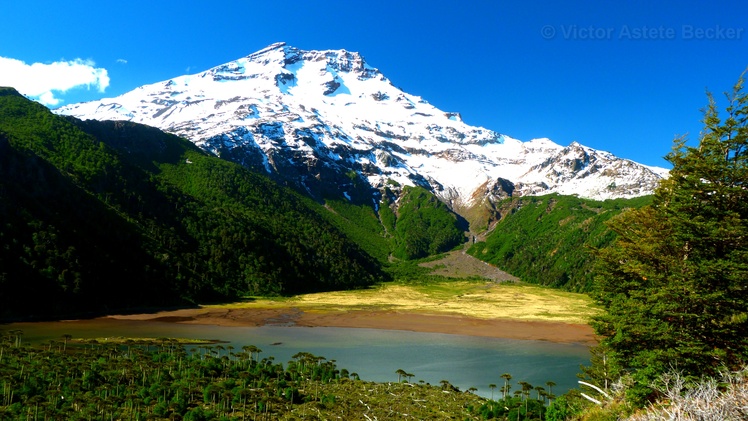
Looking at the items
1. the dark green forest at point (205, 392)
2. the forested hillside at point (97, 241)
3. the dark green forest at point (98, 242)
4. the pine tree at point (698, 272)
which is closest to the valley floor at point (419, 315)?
the forested hillside at point (97, 241)

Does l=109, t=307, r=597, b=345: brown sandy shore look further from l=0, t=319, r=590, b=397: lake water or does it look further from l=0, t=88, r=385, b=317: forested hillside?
l=0, t=88, r=385, b=317: forested hillside

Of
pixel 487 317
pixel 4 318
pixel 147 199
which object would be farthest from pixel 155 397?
pixel 147 199

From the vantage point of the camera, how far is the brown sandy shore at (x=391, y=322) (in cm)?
11525

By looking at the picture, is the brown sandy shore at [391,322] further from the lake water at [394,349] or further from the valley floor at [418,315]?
the lake water at [394,349]

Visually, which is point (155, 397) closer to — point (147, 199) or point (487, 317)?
point (487, 317)

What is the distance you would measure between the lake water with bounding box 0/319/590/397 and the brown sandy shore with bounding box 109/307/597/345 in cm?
625

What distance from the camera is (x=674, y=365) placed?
23109mm

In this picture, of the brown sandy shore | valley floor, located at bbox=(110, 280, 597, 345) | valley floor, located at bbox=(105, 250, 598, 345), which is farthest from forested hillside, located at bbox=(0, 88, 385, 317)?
the brown sandy shore

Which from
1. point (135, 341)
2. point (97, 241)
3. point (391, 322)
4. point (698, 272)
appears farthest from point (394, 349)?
point (97, 241)

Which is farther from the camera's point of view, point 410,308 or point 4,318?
point 410,308

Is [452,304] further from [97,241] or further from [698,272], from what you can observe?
[698,272]

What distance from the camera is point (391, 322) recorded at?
131 meters

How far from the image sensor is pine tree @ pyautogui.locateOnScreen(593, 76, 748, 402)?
2272 centimetres

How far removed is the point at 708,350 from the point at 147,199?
664 ft
